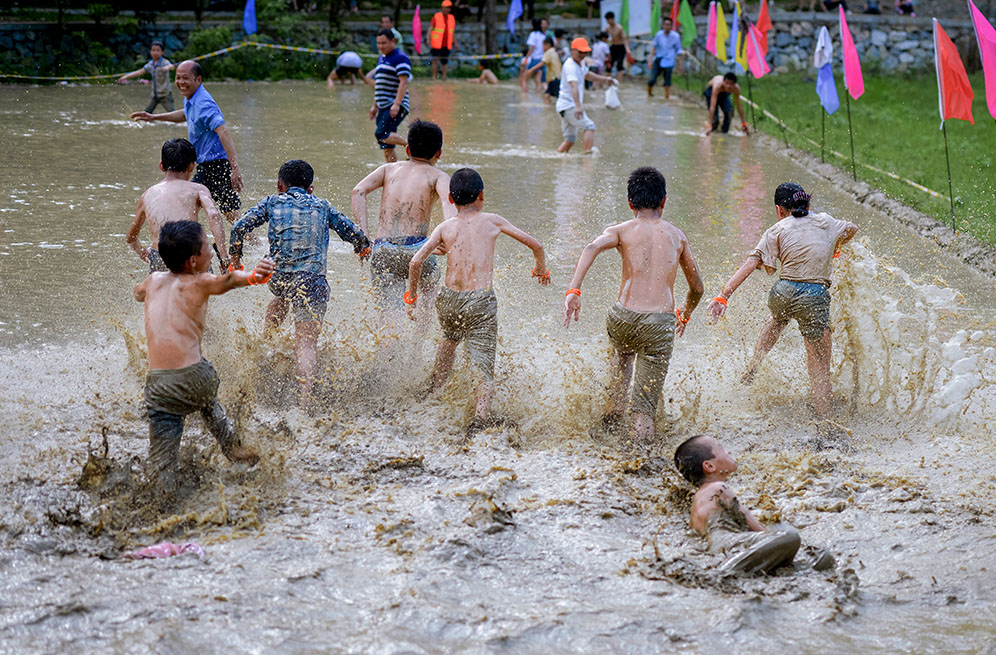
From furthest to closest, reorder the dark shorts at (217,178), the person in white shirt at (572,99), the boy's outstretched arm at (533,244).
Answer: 1. the person in white shirt at (572,99)
2. the dark shorts at (217,178)
3. the boy's outstretched arm at (533,244)

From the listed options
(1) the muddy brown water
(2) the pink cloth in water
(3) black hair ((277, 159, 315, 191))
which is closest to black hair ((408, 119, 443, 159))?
(3) black hair ((277, 159, 315, 191))

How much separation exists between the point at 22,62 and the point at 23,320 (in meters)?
18.3

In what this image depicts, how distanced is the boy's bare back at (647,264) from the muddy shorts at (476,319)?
77 cm

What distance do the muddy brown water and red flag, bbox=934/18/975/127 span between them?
1.40 meters

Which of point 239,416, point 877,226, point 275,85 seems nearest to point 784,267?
point 239,416

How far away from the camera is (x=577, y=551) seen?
495cm

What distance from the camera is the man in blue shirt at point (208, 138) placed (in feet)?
27.0

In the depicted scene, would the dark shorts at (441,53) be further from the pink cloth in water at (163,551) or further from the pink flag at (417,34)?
the pink cloth in water at (163,551)

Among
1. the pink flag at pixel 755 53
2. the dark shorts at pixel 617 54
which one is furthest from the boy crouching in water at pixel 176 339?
the dark shorts at pixel 617 54

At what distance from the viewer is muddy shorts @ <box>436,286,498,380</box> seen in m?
6.35

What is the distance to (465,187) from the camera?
6.43m

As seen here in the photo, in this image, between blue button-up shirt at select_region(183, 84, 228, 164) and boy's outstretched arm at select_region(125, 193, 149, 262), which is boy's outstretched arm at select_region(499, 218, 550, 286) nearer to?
boy's outstretched arm at select_region(125, 193, 149, 262)

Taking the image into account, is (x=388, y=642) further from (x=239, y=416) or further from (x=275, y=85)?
(x=275, y=85)

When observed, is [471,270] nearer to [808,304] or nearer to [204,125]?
[808,304]
